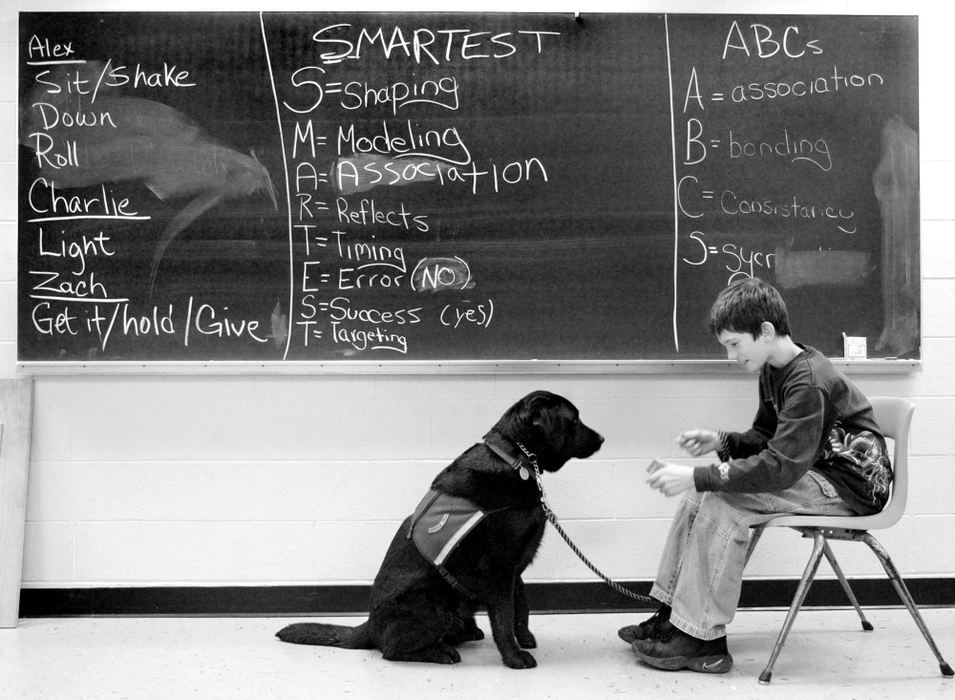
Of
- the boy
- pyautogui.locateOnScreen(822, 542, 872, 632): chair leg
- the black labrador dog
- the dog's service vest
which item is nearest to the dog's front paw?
the black labrador dog

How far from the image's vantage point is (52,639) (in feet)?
9.07

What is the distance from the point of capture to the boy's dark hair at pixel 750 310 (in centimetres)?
241

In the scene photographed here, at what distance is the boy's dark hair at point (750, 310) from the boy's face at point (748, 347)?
0.01 metres

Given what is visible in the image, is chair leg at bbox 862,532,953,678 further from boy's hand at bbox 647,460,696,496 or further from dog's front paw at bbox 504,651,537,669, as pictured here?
dog's front paw at bbox 504,651,537,669

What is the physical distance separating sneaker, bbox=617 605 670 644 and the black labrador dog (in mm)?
367

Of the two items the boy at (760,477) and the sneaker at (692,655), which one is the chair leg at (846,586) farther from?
the sneaker at (692,655)

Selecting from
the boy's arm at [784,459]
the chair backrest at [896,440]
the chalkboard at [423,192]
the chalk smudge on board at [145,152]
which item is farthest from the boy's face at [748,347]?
the chalk smudge on board at [145,152]

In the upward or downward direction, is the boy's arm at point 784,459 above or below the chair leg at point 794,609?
above

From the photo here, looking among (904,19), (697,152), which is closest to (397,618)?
(697,152)

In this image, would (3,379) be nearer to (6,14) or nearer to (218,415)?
(218,415)

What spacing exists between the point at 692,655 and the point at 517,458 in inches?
29.9

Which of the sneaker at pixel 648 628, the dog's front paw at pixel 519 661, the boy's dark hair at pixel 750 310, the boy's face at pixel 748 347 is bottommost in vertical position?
the dog's front paw at pixel 519 661

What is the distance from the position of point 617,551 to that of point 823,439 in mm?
963

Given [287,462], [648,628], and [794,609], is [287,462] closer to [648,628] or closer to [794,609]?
[648,628]
